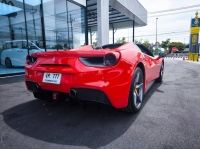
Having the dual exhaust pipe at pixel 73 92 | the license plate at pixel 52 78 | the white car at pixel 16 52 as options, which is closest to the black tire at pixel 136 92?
the dual exhaust pipe at pixel 73 92

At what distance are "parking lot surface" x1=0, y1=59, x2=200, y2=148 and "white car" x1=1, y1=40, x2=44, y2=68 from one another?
6.16 meters

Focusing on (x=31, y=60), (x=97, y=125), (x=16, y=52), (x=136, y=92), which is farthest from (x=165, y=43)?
(x=97, y=125)

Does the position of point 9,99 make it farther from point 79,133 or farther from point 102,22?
point 102,22

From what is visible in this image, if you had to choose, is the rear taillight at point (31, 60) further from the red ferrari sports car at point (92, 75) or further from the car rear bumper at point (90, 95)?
the car rear bumper at point (90, 95)

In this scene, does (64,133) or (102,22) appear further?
(102,22)

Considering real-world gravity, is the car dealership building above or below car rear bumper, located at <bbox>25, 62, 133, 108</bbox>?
above

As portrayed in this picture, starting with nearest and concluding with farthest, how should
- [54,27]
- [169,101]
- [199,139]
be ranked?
1. [199,139]
2. [169,101]
3. [54,27]

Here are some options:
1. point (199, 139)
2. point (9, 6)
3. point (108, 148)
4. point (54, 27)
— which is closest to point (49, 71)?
point (108, 148)

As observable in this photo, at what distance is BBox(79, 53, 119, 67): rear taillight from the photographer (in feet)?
7.38

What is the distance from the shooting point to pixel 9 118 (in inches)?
100

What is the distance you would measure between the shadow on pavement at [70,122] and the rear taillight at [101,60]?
78cm

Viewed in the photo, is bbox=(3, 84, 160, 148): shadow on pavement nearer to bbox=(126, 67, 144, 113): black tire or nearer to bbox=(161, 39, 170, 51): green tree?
bbox=(126, 67, 144, 113): black tire

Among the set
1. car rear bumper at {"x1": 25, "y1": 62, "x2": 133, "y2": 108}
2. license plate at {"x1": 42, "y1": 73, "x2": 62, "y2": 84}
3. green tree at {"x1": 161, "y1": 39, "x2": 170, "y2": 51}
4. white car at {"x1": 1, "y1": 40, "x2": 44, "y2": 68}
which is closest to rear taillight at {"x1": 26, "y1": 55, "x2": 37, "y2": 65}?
license plate at {"x1": 42, "y1": 73, "x2": 62, "y2": 84}

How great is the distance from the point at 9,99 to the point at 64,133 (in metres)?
1.99
